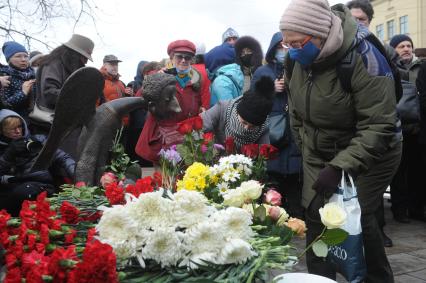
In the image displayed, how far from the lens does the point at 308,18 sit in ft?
7.93

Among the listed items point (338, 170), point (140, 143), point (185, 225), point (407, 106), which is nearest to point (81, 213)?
point (185, 225)

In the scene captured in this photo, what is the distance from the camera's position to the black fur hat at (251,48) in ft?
16.0

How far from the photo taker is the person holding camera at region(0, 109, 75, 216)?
345cm

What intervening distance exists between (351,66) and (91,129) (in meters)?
1.70

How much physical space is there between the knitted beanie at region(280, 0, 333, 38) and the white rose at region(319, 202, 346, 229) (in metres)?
1.21

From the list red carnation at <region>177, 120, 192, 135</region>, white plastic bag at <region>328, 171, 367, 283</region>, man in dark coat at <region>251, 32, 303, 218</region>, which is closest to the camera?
white plastic bag at <region>328, 171, 367, 283</region>

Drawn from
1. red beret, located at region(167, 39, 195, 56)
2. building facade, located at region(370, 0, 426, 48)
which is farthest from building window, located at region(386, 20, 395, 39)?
red beret, located at region(167, 39, 195, 56)

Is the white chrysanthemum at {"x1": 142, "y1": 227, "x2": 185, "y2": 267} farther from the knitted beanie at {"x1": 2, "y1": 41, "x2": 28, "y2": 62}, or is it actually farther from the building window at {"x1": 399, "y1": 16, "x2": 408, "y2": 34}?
the building window at {"x1": 399, "y1": 16, "x2": 408, "y2": 34}

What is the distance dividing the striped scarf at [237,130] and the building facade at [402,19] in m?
32.4

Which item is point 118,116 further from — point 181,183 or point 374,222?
point 374,222

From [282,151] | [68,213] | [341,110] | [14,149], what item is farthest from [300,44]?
[14,149]

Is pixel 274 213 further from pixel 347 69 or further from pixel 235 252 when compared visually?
pixel 347 69

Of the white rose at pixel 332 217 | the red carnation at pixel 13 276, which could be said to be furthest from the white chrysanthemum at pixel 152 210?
the white rose at pixel 332 217

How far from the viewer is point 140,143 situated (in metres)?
3.81
